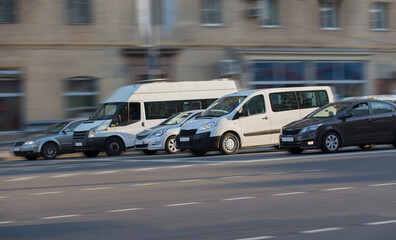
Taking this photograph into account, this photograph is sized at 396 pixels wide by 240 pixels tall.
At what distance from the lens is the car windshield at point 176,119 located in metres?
20.2

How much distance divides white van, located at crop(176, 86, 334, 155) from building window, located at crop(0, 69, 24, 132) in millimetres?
11239

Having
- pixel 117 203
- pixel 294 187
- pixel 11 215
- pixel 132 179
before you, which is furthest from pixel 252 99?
pixel 11 215

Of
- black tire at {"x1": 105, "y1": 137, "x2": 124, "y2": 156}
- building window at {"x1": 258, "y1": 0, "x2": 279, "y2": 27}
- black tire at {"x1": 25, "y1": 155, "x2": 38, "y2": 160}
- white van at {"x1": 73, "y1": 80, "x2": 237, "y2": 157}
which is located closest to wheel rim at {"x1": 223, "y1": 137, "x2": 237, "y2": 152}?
white van at {"x1": 73, "y1": 80, "x2": 237, "y2": 157}

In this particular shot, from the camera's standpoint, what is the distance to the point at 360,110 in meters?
16.6

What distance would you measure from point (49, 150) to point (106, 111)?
7.59 ft

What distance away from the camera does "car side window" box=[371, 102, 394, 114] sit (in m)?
16.8

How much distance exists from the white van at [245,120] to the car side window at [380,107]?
7.93 ft

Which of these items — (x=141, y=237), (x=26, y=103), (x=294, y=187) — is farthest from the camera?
(x=26, y=103)

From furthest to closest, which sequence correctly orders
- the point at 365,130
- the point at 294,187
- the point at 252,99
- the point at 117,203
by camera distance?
1. the point at 252,99
2. the point at 365,130
3. the point at 294,187
4. the point at 117,203

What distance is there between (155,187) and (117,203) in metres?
1.74

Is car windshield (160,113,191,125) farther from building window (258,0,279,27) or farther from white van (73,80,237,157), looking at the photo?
building window (258,0,279,27)

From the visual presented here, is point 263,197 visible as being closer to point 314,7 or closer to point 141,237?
point 141,237

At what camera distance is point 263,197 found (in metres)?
8.97

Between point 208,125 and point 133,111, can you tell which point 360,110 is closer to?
point 208,125
